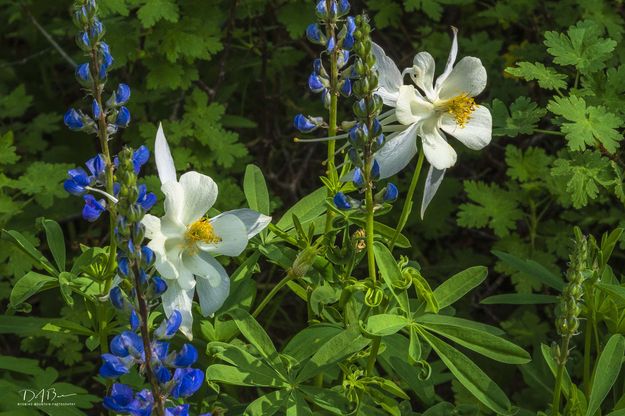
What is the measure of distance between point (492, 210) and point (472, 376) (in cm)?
138

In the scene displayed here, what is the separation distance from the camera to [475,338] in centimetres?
215

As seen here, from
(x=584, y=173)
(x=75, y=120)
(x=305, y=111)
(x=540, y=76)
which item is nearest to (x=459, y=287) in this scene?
(x=584, y=173)

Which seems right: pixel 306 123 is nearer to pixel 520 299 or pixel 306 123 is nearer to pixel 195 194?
pixel 195 194

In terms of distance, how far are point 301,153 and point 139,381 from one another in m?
2.02

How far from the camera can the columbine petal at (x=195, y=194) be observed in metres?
2.10

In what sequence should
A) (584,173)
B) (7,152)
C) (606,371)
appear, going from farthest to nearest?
(7,152) < (584,173) < (606,371)

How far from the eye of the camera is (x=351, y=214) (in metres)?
2.29

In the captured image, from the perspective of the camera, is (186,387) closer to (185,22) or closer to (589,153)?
(589,153)

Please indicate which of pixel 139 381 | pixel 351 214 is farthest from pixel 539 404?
pixel 139 381

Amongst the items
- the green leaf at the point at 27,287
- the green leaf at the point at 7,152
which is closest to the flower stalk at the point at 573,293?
the green leaf at the point at 27,287

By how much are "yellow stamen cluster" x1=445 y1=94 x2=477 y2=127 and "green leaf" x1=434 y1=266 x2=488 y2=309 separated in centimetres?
36

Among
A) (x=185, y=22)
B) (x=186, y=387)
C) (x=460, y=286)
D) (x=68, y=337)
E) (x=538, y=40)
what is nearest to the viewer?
(x=186, y=387)

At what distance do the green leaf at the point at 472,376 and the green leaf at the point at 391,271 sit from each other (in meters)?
0.09

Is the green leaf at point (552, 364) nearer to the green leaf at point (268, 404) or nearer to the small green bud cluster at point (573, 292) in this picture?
the small green bud cluster at point (573, 292)
